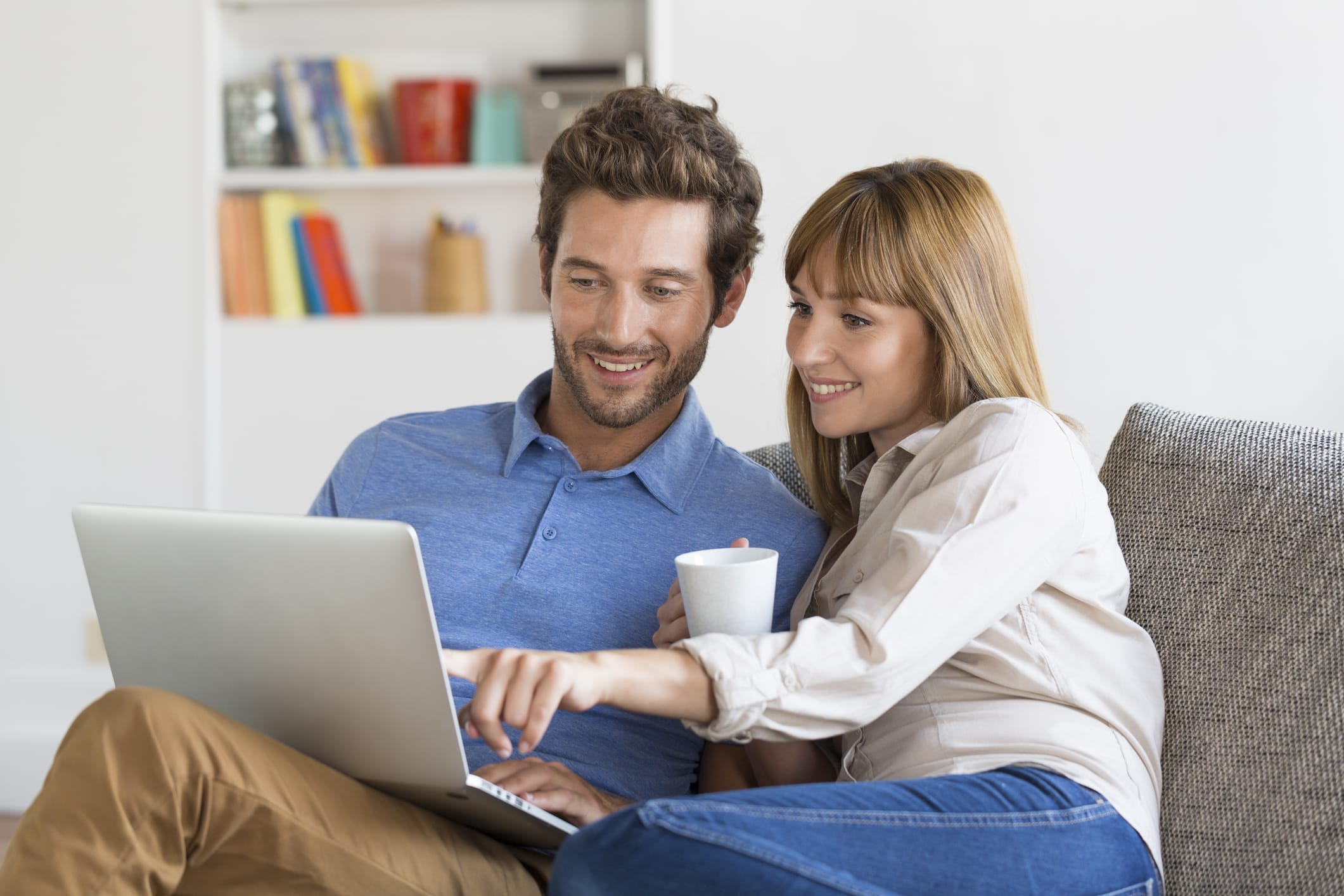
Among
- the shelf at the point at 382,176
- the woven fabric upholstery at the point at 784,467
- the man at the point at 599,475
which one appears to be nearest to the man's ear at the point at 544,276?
the man at the point at 599,475

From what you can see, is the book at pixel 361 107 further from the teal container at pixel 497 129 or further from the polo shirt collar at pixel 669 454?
the polo shirt collar at pixel 669 454

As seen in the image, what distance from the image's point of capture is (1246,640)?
135 cm

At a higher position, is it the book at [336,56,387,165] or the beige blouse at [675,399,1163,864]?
the book at [336,56,387,165]

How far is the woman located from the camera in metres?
1.00

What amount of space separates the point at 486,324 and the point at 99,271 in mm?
968

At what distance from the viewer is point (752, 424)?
2816mm

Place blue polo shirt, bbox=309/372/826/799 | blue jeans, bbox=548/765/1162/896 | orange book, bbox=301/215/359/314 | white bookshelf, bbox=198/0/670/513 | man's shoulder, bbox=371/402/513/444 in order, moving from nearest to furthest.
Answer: blue jeans, bbox=548/765/1162/896, blue polo shirt, bbox=309/372/826/799, man's shoulder, bbox=371/402/513/444, white bookshelf, bbox=198/0/670/513, orange book, bbox=301/215/359/314

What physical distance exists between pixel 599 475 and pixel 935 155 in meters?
1.47

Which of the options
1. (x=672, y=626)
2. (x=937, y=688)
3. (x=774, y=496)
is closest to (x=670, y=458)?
(x=774, y=496)

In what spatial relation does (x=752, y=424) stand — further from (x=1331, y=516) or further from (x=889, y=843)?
(x=889, y=843)

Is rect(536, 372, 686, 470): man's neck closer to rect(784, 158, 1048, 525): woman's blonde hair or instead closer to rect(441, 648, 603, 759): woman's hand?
rect(784, 158, 1048, 525): woman's blonde hair

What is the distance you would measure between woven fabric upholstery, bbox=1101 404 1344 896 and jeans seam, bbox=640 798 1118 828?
0.74ft

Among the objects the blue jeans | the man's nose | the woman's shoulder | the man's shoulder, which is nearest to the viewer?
the blue jeans

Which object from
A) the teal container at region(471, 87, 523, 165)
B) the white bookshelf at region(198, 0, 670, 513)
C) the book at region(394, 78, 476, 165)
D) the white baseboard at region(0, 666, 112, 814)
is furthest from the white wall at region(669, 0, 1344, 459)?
the white baseboard at region(0, 666, 112, 814)
